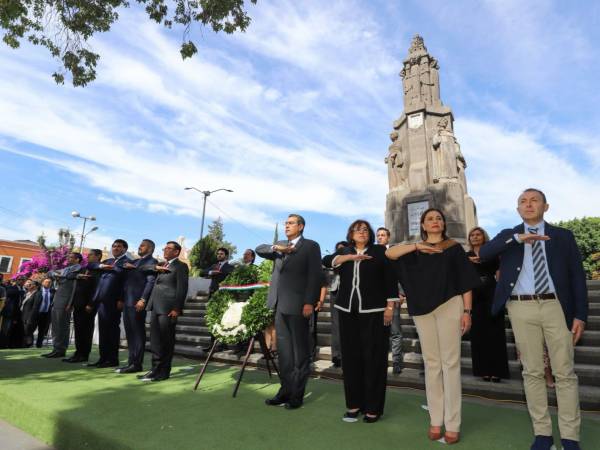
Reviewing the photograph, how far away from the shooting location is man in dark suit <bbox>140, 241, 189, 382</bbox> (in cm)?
546

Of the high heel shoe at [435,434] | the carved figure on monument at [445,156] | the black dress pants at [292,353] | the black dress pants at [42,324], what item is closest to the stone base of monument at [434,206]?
the carved figure on monument at [445,156]

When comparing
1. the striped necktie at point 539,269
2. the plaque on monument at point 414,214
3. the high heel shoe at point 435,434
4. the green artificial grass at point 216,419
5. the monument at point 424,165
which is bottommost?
the green artificial grass at point 216,419

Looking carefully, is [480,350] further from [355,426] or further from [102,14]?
[102,14]

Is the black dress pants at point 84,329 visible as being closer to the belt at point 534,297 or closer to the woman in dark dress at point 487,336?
the woman in dark dress at point 487,336

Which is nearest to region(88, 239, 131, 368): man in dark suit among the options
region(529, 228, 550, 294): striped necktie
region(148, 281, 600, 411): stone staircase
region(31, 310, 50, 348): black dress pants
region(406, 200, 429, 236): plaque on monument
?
region(148, 281, 600, 411): stone staircase

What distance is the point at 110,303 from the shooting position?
6.88 m

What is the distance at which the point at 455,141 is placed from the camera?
15.5 m

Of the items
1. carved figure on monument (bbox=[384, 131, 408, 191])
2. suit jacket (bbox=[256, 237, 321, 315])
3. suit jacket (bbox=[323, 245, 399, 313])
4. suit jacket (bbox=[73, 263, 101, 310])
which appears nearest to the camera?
suit jacket (bbox=[323, 245, 399, 313])

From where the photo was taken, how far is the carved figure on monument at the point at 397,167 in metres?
15.7

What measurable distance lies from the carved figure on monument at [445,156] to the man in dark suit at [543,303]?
12.4m

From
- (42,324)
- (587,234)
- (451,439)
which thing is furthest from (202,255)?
(587,234)

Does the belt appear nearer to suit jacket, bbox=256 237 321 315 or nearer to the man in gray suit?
suit jacket, bbox=256 237 321 315

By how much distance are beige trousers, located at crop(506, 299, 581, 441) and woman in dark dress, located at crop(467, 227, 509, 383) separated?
184cm

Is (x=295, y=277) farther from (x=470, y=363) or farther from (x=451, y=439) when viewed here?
(x=470, y=363)
